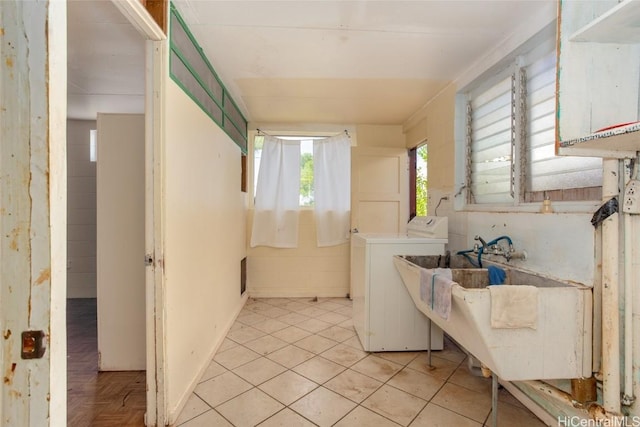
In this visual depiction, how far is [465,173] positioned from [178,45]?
7.87 feet

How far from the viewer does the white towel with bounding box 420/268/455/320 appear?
140 cm

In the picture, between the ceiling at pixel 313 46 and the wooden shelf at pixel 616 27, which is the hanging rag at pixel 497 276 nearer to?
the wooden shelf at pixel 616 27

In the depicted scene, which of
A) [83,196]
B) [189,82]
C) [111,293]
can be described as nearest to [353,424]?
[111,293]

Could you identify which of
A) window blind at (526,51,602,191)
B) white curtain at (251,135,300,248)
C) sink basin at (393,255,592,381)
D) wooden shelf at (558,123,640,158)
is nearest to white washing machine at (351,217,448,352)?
window blind at (526,51,602,191)

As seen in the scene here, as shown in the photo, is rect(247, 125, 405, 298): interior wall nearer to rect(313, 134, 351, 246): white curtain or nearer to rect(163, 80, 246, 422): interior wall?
rect(313, 134, 351, 246): white curtain

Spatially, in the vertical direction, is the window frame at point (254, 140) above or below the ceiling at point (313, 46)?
below

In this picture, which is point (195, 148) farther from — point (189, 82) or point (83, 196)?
point (83, 196)

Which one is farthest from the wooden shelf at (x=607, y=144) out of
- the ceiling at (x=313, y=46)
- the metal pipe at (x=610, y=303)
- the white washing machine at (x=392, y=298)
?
the white washing machine at (x=392, y=298)

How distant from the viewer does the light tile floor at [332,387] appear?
162 centimetres

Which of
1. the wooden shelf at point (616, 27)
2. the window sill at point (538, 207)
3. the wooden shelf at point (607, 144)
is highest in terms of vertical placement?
the wooden shelf at point (616, 27)

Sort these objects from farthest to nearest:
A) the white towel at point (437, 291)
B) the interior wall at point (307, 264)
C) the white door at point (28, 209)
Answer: the interior wall at point (307, 264), the white towel at point (437, 291), the white door at point (28, 209)

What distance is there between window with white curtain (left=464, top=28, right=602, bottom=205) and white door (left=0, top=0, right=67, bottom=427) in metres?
2.22

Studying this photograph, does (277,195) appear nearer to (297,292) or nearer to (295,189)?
(295,189)

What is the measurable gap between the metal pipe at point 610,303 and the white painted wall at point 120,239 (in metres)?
2.73
